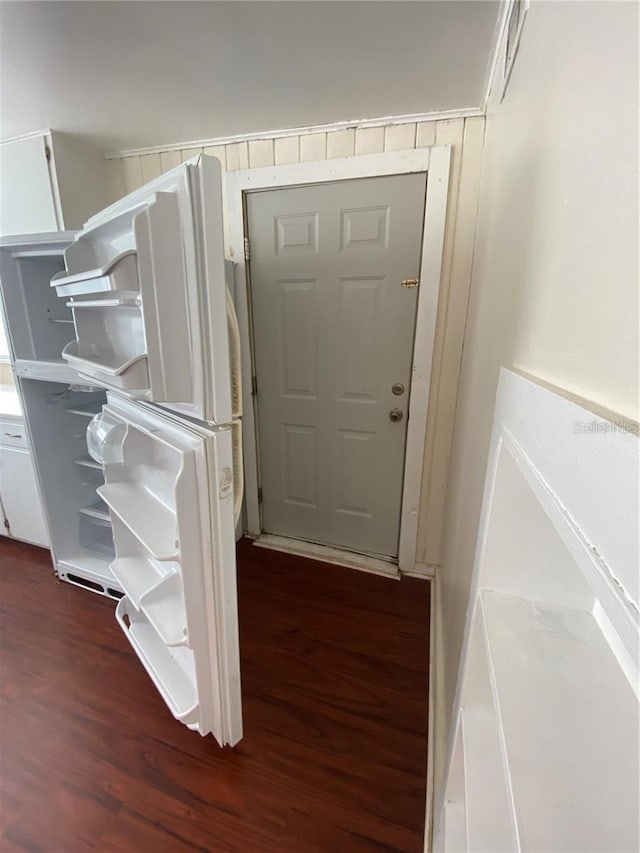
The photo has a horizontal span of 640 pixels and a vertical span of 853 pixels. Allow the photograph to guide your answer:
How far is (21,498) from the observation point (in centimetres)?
217

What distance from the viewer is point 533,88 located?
70cm

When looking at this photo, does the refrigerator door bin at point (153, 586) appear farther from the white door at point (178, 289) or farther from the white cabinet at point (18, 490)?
the white cabinet at point (18, 490)

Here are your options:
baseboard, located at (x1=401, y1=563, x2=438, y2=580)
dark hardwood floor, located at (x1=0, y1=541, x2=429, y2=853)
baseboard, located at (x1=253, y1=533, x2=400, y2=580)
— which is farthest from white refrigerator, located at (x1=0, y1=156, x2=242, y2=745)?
baseboard, located at (x1=401, y1=563, x2=438, y2=580)

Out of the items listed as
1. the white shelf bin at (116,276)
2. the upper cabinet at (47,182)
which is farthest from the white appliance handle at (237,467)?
the upper cabinet at (47,182)

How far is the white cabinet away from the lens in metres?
2.03

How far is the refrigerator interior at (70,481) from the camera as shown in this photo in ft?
5.94

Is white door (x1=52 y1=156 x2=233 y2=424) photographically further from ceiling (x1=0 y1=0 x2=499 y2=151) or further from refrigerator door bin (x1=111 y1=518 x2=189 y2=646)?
ceiling (x1=0 y1=0 x2=499 y2=151)

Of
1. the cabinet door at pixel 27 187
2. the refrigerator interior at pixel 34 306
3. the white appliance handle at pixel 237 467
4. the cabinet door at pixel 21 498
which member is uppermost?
the cabinet door at pixel 27 187

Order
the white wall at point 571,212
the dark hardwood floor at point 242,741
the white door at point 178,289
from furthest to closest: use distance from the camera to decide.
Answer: the dark hardwood floor at point 242,741
the white door at point 178,289
the white wall at point 571,212

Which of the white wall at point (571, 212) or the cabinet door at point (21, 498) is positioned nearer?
the white wall at point (571, 212)

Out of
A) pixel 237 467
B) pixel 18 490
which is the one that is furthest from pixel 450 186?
pixel 18 490

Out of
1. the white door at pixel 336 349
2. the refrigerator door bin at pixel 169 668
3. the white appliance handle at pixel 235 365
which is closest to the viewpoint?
the white appliance handle at pixel 235 365

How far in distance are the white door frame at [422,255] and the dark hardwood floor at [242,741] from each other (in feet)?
2.13

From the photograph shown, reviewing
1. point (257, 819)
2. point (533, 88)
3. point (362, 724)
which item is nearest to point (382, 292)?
point (533, 88)
